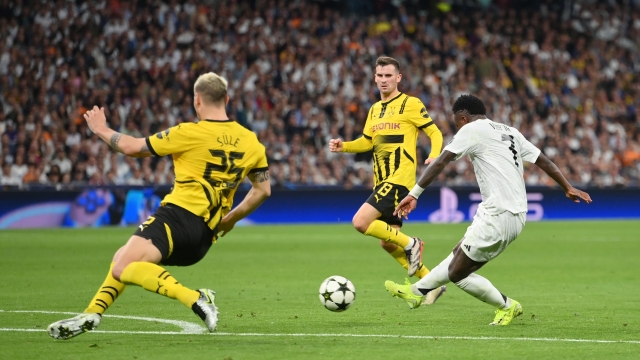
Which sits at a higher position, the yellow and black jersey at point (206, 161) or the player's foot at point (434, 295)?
the yellow and black jersey at point (206, 161)

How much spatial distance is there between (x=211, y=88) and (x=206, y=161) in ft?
1.66

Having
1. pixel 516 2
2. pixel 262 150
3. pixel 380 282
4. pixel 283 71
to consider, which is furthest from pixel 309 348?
pixel 516 2

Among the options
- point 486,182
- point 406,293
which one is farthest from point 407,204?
point 406,293

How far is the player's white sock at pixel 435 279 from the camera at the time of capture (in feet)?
25.8

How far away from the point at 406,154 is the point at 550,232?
12360 mm

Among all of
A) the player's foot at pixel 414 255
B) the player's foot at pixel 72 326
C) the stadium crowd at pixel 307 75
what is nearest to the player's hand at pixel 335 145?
the player's foot at pixel 414 255

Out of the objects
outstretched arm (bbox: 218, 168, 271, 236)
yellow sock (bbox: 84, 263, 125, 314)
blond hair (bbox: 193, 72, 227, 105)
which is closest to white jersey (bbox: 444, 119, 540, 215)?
outstretched arm (bbox: 218, 168, 271, 236)

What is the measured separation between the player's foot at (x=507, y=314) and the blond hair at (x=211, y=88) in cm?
310

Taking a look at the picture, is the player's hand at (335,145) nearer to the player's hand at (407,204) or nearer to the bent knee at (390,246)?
the bent knee at (390,246)

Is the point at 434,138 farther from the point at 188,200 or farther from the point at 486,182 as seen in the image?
the point at 188,200

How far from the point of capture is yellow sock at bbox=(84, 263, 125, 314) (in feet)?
21.6

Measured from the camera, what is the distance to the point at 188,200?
6.73 metres

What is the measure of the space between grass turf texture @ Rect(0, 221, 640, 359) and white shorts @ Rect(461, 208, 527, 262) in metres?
0.64

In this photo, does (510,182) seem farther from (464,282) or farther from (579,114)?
(579,114)
